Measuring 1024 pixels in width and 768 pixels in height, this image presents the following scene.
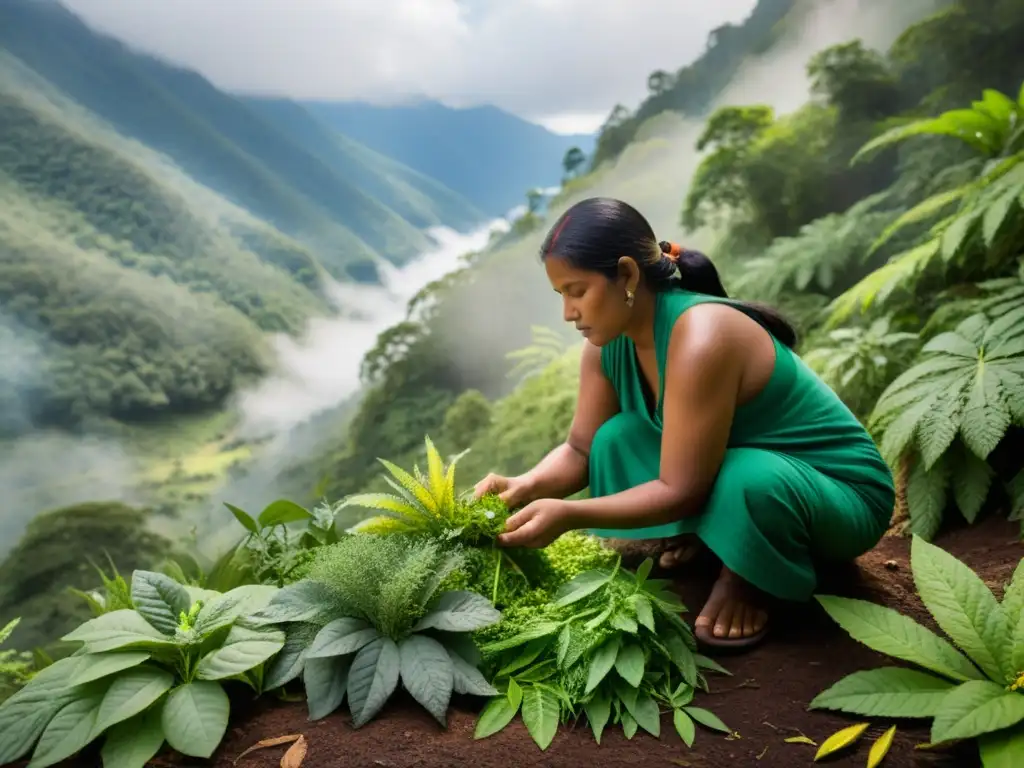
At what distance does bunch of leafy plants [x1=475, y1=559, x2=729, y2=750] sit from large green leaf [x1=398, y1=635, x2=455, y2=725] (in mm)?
108

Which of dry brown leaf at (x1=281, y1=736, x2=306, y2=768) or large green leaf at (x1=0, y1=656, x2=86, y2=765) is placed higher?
dry brown leaf at (x1=281, y1=736, x2=306, y2=768)

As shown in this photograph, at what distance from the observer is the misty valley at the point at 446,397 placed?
5.22 ft

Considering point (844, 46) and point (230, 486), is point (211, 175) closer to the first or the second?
point (230, 486)

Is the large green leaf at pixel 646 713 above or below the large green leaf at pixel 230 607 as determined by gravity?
above

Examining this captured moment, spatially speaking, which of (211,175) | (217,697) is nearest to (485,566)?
(217,697)

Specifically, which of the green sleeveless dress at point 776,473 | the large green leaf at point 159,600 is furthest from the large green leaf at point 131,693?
the green sleeveless dress at point 776,473

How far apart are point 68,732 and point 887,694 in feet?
6.01

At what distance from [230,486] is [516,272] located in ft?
8.95

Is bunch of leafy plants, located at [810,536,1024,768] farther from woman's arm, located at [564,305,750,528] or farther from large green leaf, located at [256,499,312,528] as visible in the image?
large green leaf, located at [256,499,312,528]

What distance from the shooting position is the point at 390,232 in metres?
6.08

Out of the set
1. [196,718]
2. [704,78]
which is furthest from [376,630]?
[704,78]

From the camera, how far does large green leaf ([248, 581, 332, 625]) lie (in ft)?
5.81

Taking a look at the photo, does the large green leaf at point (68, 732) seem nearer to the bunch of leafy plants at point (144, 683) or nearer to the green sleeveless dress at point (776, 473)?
the bunch of leafy plants at point (144, 683)

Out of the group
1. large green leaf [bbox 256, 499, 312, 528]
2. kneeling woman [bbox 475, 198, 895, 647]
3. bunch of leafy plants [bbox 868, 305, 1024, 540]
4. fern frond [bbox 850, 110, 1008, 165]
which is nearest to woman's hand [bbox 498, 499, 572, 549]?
kneeling woman [bbox 475, 198, 895, 647]
